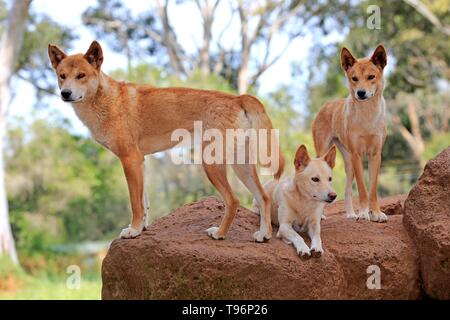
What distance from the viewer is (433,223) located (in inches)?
217

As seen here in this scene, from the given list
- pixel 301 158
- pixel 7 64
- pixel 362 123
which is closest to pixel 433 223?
pixel 362 123

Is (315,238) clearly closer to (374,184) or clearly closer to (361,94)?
(374,184)

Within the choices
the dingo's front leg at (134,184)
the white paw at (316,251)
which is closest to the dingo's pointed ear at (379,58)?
the white paw at (316,251)

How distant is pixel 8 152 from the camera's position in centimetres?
1775

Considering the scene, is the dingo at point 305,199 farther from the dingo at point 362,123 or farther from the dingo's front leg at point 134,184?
the dingo's front leg at point 134,184

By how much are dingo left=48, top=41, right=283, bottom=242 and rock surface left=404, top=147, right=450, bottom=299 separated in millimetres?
1317

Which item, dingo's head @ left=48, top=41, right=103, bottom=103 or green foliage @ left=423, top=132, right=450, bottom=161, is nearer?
dingo's head @ left=48, top=41, right=103, bottom=103

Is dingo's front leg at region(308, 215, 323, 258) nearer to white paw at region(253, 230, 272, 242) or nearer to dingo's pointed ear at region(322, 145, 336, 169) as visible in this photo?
white paw at region(253, 230, 272, 242)

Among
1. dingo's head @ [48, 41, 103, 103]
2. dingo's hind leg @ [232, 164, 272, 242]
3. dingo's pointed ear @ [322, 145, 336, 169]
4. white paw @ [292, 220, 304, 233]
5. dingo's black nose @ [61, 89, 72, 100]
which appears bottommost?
white paw @ [292, 220, 304, 233]

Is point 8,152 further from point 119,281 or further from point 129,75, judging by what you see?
point 119,281

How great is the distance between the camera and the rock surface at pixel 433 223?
17.8 ft

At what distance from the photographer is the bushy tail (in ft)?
17.3

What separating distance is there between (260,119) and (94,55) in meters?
1.45

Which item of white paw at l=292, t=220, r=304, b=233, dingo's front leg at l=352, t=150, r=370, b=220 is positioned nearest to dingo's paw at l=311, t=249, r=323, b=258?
white paw at l=292, t=220, r=304, b=233
